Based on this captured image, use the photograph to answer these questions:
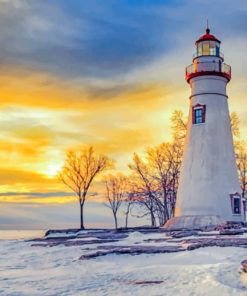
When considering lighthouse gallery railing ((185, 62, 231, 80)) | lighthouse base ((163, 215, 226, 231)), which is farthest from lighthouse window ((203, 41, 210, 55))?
lighthouse base ((163, 215, 226, 231))

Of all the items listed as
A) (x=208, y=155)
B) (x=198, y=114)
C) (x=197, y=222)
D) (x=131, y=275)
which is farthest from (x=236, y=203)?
(x=131, y=275)

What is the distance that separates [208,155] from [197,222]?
16.4ft

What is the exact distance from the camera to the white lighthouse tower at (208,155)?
111 ft

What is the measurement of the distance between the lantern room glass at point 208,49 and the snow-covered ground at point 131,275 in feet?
71.7

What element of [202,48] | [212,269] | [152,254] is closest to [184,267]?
[212,269]

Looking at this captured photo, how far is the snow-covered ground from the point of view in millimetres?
10836

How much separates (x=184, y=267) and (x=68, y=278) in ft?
11.4

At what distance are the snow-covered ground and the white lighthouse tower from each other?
15.6 metres

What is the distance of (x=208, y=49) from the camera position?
36.9 m

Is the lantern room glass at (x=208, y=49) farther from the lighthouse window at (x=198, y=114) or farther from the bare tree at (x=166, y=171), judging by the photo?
the bare tree at (x=166, y=171)

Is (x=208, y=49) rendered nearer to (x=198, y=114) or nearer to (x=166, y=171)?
(x=198, y=114)

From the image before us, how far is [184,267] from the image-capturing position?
13953mm

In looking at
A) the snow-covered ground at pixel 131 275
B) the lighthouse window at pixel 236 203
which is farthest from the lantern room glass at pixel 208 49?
the snow-covered ground at pixel 131 275

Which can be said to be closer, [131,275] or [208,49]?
[131,275]
